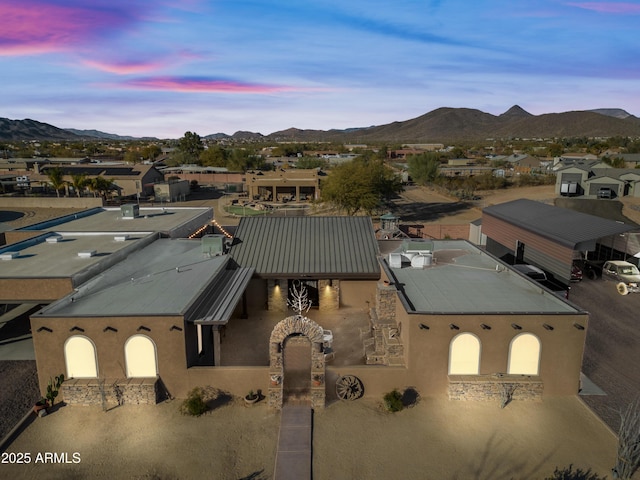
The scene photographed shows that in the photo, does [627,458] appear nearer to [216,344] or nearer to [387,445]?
[387,445]

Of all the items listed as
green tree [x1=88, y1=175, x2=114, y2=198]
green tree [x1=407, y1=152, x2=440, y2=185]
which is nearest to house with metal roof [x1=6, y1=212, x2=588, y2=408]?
green tree [x1=88, y1=175, x2=114, y2=198]

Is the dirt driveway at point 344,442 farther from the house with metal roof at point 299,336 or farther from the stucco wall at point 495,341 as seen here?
the stucco wall at point 495,341

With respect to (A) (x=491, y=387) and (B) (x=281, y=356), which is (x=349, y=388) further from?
(A) (x=491, y=387)

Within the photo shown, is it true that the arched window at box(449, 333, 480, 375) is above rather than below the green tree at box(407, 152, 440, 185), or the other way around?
below

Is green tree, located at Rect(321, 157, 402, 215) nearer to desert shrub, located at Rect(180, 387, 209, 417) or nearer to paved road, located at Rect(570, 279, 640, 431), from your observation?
paved road, located at Rect(570, 279, 640, 431)

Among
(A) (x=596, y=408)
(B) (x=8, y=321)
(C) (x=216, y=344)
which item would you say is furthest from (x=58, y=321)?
(A) (x=596, y=408)
